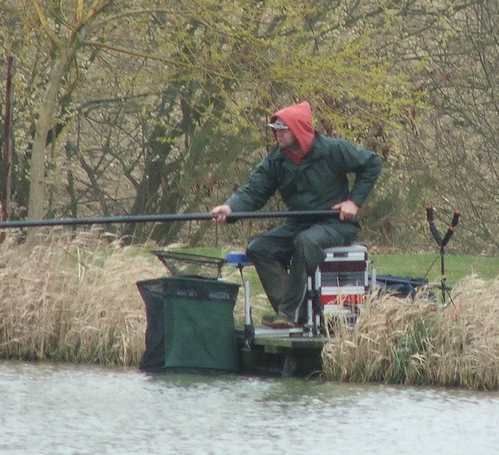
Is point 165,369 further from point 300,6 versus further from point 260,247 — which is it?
point 300,6

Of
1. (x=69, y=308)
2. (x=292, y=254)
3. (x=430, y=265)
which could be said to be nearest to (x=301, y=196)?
(x=292, y=254)

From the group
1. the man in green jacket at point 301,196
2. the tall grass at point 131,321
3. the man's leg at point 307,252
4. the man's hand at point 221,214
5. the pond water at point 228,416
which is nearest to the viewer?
the pond water at point 228,416

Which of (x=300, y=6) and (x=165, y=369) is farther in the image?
(x=300, y=6)

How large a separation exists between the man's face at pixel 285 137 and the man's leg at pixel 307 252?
2.00 feet

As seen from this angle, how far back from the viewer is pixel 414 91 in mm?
26906

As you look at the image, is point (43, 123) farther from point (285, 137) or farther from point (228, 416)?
point (228, 416)

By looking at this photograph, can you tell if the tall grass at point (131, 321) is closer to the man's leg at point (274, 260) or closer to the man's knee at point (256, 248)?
the man's leg at point (274, 260)

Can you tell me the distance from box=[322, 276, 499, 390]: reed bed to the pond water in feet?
0.88

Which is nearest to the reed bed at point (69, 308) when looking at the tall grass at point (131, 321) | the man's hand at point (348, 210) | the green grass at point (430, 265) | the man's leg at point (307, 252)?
the tall grass at point (131, 321)

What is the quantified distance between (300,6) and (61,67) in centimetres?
297

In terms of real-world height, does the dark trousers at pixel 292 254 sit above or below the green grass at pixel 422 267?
below

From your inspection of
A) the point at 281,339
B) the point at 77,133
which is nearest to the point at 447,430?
the point at 281,339

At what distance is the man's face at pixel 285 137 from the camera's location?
48.7 ft

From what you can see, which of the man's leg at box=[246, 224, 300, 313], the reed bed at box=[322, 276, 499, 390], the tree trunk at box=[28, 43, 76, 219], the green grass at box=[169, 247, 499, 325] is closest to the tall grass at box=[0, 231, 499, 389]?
the reed bed at box=[322, 276, 499, 390]
